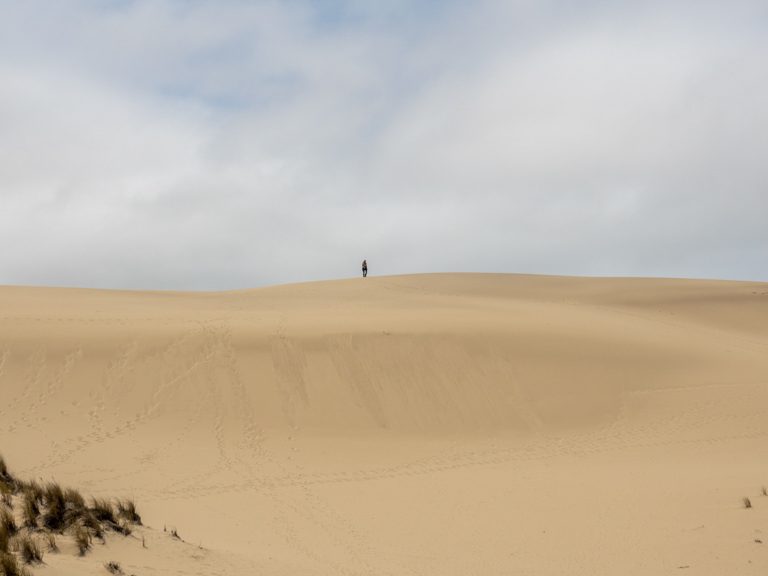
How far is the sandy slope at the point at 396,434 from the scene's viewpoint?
8.91 m

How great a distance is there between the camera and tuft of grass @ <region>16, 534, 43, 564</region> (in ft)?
18.6

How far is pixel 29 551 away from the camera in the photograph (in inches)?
224

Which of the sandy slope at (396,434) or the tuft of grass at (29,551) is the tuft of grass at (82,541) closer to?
the sandy slope at (396,434)

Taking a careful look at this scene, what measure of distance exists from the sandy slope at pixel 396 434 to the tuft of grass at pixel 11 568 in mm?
429

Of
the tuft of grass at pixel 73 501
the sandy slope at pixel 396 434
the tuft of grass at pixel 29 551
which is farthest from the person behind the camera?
the sandy slope at pixel 396 434

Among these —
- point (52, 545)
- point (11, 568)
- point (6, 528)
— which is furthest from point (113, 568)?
point (6, 528)

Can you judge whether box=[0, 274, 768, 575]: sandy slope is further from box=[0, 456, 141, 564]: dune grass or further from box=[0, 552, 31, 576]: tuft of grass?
box=[0, 552, 31, 576]: tuft of grass

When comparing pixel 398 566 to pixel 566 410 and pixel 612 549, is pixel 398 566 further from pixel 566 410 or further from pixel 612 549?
pixel 566 410

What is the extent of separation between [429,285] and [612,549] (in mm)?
30495

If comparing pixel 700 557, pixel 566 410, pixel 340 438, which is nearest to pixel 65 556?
pixel 700 557

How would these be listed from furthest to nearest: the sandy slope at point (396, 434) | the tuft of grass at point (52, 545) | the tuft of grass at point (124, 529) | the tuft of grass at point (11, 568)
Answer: the sandy slope at point (396, 434) → the tuft of grass at point (124, 529) → the tuft of grass at point (52, 545) → the tuft of grass at point (11, 568)

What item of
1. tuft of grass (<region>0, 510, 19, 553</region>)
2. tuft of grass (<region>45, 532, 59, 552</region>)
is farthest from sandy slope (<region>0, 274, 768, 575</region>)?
tuft of grass (<region>0, 510, 19, 553</region>)

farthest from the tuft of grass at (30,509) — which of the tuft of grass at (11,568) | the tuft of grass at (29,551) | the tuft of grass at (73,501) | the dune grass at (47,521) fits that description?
the tuft of grass at (11,568)

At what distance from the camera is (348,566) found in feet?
26.7
